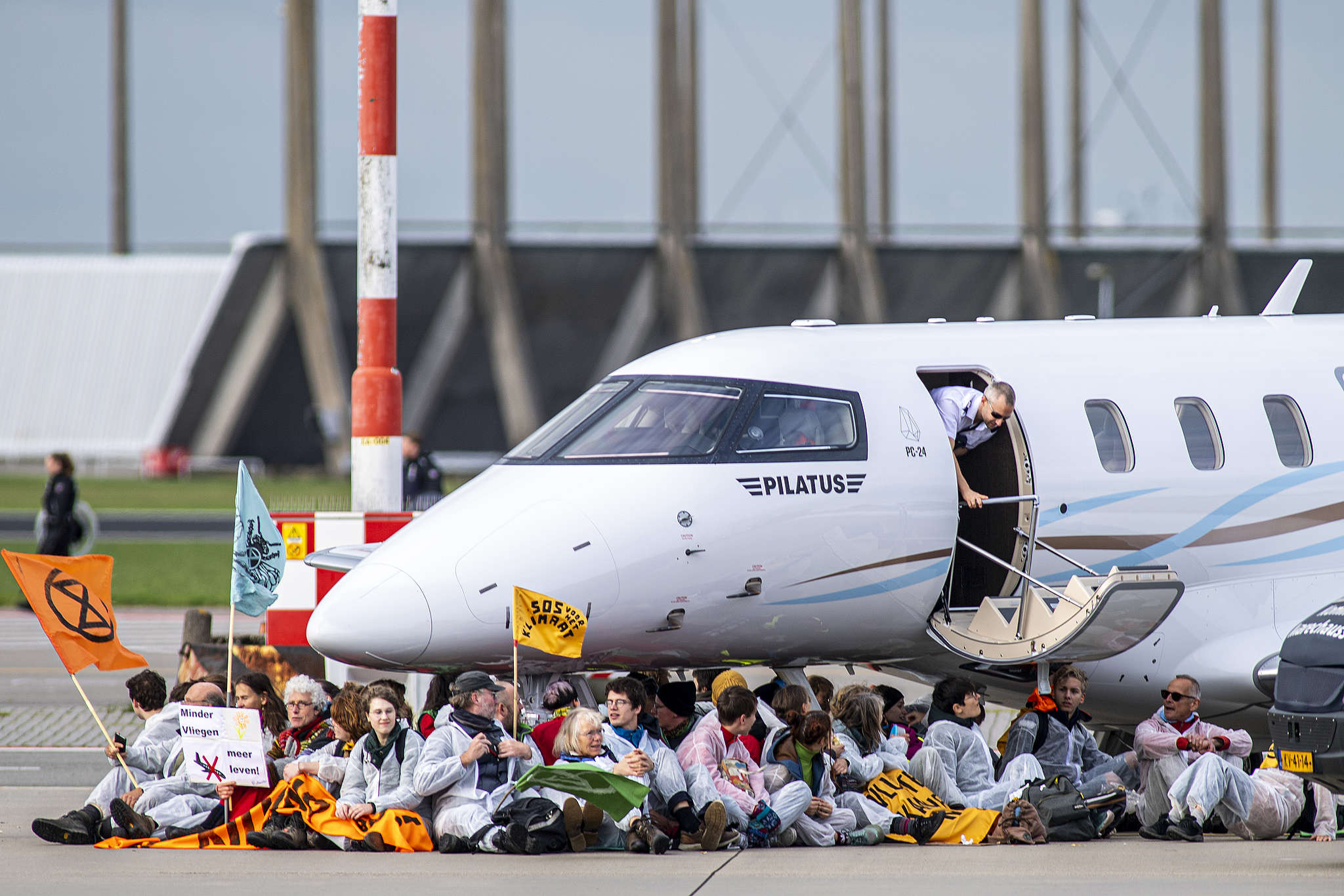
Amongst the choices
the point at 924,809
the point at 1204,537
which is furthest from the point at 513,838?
the point at 1204,537

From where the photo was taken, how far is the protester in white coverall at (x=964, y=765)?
407 inches

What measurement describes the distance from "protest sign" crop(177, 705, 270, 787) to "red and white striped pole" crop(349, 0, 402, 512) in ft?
14.0

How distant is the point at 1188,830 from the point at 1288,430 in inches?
130

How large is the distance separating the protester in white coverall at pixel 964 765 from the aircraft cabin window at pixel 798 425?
174 cm

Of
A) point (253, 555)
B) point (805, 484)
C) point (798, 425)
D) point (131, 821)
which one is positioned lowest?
point (131, 821)

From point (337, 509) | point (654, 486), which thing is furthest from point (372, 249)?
point (654, 486)

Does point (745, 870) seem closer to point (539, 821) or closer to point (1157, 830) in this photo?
point (539, 821)

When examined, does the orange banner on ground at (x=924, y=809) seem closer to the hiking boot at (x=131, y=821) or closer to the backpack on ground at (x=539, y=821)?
the backpack on ground at (x=539, y=821)

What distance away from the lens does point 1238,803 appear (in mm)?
10062

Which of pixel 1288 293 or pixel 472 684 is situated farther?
pixel 1288 293

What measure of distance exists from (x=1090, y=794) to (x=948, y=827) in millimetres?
906

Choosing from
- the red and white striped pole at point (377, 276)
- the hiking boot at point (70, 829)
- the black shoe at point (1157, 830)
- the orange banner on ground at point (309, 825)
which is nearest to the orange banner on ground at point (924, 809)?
the black shoe at point (1157, 830)

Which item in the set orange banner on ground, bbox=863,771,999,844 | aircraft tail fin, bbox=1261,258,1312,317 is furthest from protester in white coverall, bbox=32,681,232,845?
aircraft tail fin, bbox=1261,258,1312,317

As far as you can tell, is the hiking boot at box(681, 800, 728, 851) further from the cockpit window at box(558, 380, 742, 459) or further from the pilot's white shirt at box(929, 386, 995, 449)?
the pilot's white shirt at box(929, 386, 995, 449)
